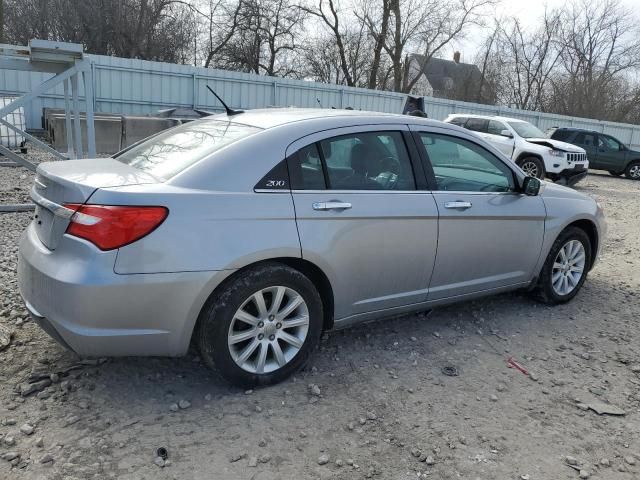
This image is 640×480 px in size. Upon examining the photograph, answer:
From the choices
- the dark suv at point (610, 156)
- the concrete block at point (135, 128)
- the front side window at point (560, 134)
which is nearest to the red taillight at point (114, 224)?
the concrete block at point (135, 128)

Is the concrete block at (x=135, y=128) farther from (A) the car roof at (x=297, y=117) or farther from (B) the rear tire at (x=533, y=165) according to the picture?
(A) the car roof at (x=297, y=117)

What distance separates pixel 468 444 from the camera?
282 cm

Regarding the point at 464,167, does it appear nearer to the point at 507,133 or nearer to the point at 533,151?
the point at 533,151

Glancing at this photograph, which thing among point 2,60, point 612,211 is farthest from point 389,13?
point 2,60

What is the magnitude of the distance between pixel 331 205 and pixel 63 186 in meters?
1.47

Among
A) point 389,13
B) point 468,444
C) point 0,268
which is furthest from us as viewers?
point 389,13

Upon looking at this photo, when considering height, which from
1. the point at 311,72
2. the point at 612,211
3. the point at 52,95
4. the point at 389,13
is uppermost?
the point at 389,13

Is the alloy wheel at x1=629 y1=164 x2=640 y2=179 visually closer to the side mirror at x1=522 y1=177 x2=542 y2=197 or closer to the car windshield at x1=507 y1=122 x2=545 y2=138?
the car windshield at x1=507 y1=122 x2=545 y2=138

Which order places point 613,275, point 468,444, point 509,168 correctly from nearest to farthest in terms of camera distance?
point 468,444, point 509,168, point 613,275

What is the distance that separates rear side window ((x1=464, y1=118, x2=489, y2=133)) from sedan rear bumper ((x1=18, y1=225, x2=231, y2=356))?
1394 cm

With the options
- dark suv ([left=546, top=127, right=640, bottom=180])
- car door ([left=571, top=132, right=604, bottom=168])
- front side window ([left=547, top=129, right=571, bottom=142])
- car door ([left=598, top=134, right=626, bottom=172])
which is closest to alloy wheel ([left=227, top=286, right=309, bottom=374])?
front side window ([left=547, top=129, right=571, bottom=142])

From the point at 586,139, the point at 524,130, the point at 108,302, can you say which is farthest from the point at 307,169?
the point at 586,139

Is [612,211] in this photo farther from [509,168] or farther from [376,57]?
[376,57]

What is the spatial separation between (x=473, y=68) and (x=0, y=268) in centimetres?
4404
